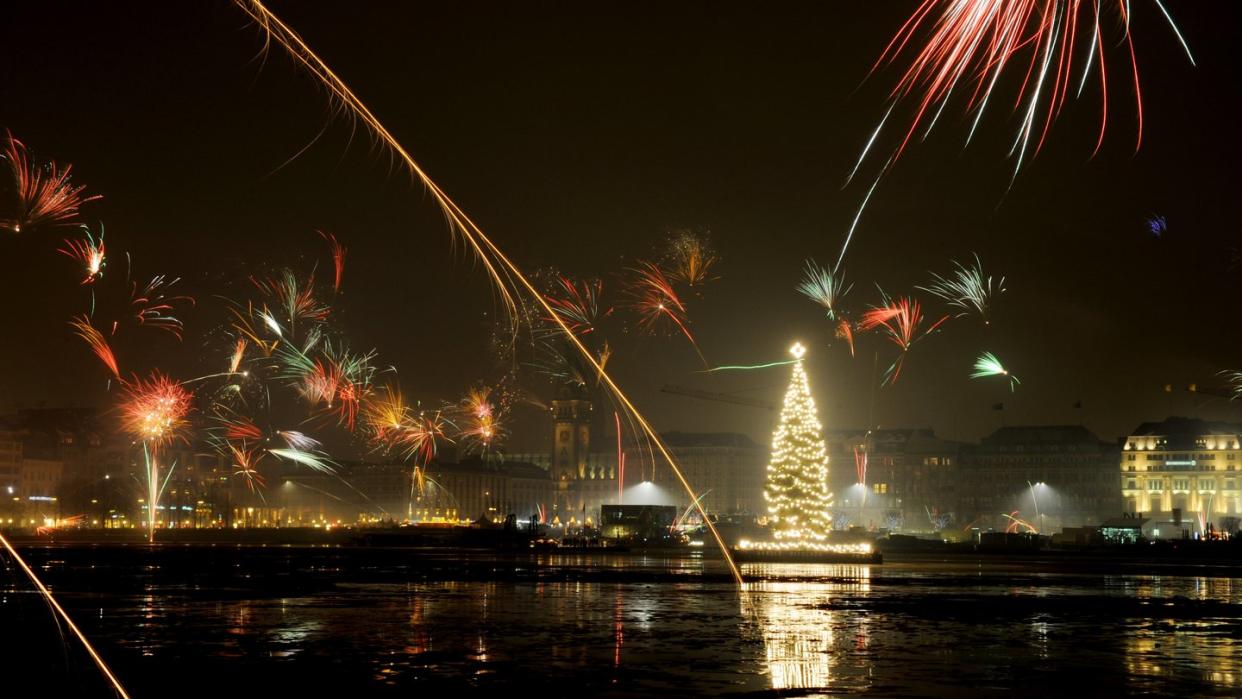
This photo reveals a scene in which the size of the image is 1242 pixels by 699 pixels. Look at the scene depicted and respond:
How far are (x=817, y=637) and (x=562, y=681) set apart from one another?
237 inches

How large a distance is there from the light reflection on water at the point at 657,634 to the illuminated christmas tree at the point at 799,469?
17.8 m

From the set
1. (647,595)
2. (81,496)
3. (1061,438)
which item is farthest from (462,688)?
(1061,438)

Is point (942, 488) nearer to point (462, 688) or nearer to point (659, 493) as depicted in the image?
point (659, 493)

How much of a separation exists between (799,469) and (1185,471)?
101 m

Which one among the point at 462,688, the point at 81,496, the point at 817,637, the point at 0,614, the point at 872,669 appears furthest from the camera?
the point at 81,496

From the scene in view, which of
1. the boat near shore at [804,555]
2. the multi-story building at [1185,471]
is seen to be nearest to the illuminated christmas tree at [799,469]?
the boat near shore at [804,555]

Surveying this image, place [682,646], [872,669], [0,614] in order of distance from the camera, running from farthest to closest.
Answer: [0,614] < [682,646] < [872,669]

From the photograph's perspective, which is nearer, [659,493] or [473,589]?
[473,589]

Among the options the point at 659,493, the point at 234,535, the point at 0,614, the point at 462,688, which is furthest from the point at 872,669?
the point at 659,493

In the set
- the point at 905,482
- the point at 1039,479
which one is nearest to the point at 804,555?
the point at 1039,479

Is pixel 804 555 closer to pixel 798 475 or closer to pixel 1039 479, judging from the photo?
pixel 798 475

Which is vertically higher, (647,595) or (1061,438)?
(1061,438)

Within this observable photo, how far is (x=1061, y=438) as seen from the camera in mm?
155750

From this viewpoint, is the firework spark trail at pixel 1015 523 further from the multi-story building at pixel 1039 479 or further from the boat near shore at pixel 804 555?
the boat near shore at pixel 804 555
